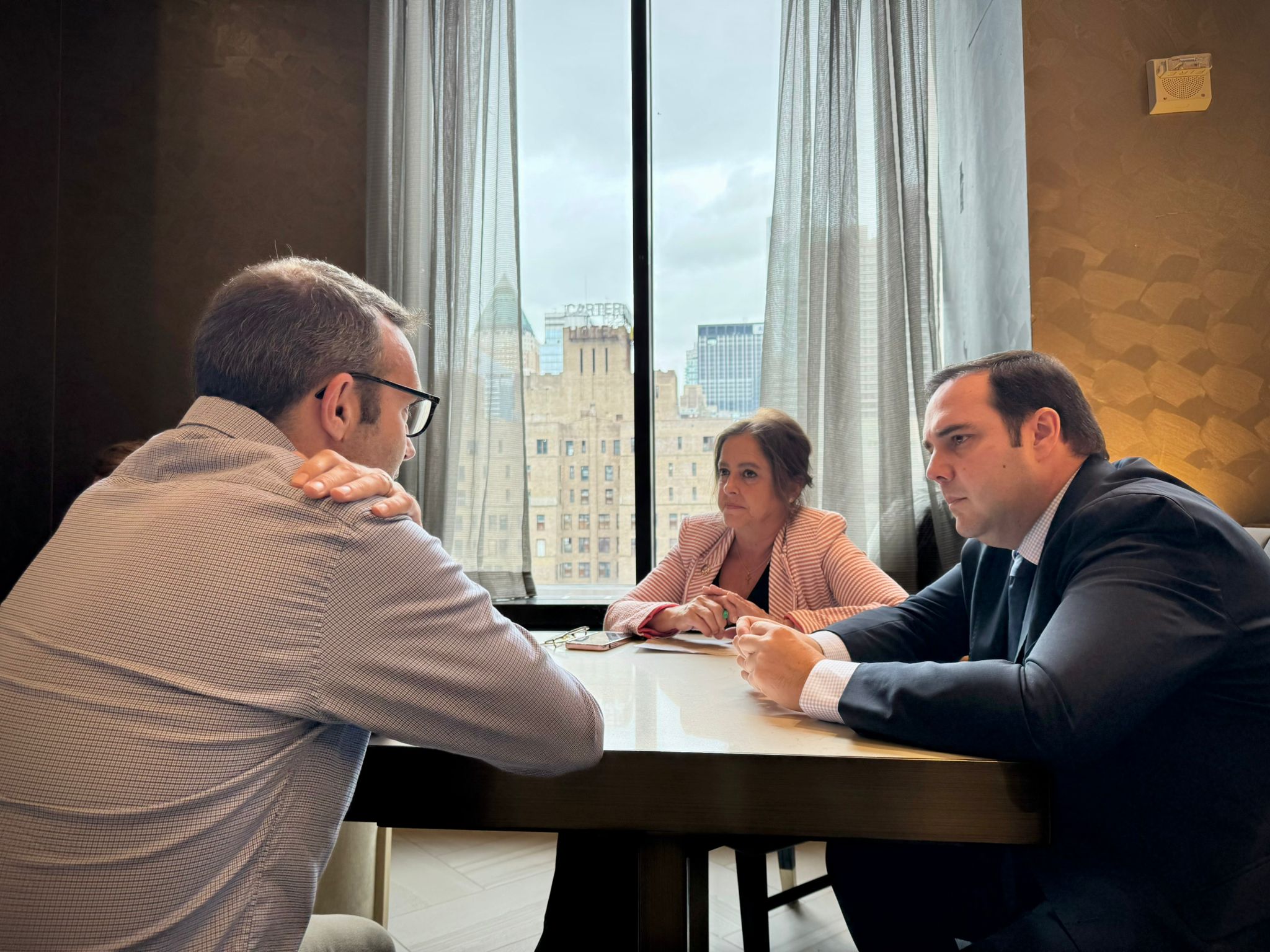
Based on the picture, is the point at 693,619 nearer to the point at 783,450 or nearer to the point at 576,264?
the point at 783,450

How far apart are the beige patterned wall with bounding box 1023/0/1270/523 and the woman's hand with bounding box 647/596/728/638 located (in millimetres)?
1255

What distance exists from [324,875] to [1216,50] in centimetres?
299

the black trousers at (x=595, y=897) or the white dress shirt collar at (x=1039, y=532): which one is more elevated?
the white dress shirt collar at (x=1039, y=532)

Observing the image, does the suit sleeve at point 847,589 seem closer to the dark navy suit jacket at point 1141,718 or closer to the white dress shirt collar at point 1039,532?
the white dress shirt collar at point 1039,532

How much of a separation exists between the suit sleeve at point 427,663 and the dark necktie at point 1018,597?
733mm

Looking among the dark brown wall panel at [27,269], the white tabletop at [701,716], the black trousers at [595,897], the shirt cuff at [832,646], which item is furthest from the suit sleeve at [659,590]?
the dark brown wall panel at [27,269]

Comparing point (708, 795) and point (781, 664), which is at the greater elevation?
point (781, 664)

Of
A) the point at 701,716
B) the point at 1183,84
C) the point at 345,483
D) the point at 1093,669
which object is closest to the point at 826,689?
the point at 701,716

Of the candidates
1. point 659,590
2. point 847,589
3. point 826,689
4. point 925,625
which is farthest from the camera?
point 659,590

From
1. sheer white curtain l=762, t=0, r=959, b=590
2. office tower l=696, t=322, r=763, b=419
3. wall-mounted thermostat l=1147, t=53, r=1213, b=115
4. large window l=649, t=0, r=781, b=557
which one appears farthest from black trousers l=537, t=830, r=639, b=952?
wall-mounted thermostat l=1147, t=53, r=1213, b=115

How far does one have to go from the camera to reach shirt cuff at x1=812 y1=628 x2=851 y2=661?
1.46 metres

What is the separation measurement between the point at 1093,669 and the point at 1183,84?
213cm

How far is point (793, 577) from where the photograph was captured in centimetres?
230

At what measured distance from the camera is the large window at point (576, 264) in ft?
10.6
